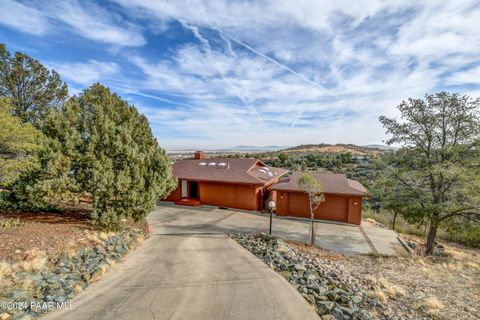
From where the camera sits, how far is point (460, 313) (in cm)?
673

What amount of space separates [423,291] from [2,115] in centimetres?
1448

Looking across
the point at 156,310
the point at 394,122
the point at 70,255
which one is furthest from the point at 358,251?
the point at 70,255

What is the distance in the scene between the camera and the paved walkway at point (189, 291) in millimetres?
5133

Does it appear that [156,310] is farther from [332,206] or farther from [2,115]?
[332,206]

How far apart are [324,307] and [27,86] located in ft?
81.0

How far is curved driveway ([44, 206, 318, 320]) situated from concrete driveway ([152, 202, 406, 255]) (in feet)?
14.7

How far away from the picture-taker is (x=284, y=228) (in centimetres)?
1427

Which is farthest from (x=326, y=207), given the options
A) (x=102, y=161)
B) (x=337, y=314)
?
(x=102, y=161)

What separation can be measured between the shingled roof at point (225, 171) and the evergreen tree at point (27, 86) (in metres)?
11.3

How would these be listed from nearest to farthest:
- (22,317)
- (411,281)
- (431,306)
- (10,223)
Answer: (22,317) → (431,306) → (411,281) → (10,223)

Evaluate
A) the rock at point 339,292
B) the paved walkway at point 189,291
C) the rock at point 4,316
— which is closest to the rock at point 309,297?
the paved walkway at point 189,291

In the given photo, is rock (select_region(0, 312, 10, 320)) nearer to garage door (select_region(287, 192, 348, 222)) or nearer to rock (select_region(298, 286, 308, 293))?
rock (select_region(298, 286, 308, 293))

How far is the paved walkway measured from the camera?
202 inches

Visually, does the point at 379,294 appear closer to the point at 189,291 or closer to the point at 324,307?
the point at 324,307
